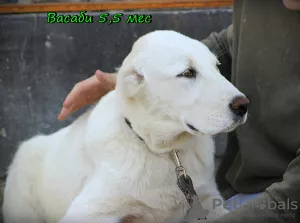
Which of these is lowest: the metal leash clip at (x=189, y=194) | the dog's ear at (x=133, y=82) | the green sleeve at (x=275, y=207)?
the metal leash clip at (x=189, y=194)

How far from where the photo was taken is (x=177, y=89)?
1.63 metres

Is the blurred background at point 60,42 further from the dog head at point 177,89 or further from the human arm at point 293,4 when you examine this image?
the human arm at point 293,4

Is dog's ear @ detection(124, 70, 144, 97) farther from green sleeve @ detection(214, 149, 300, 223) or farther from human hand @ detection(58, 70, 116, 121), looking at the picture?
green sleeve @ detection(214, 149, 300, 223)

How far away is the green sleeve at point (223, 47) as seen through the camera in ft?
7.27

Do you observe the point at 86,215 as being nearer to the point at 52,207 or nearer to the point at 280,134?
the point at 52,207

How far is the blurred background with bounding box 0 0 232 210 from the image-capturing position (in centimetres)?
291

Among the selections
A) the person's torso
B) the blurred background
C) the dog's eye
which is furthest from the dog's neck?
the blurred background

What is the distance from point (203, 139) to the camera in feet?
6.24

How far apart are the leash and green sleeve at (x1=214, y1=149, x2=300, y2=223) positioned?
0.46ft

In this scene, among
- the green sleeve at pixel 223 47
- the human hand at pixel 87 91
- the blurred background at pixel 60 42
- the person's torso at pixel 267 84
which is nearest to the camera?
the person's torso at pixel 267 84

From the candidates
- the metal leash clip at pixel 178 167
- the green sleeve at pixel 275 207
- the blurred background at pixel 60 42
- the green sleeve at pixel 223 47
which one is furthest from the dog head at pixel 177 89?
the blurred background at pixel 60 42

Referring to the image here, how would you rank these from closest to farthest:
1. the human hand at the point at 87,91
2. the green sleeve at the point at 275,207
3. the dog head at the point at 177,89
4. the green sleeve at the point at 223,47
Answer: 1. the green sleeve at the point at 275,207
2. the dog head at the point at 177,89
3. the human hand at the point at 87,91
4. the green sleeve at the point at 223,47

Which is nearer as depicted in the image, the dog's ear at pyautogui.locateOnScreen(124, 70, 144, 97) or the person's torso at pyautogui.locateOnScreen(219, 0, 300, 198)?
the dog's ear at pyautogui.locateOnScreen(124, 70, 144, 97)

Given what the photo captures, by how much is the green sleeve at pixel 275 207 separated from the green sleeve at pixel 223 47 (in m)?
0.86
